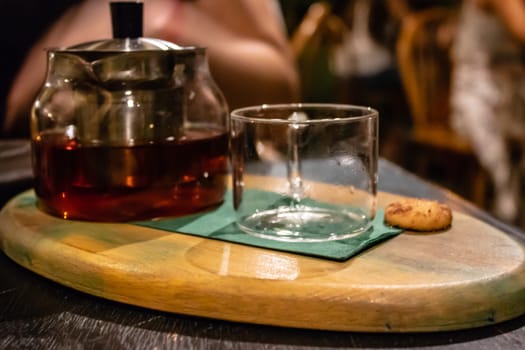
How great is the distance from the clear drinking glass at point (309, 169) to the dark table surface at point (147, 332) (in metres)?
0.12

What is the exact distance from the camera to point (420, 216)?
0.60 m

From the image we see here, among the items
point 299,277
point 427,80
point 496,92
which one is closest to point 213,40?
point 299,277

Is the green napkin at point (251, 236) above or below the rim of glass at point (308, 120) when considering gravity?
below

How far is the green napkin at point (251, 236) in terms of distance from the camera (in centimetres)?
54

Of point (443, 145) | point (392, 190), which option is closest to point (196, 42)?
point (392, 190)

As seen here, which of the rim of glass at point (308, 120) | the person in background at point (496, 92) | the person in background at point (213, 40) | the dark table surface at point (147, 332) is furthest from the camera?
the person in background at point (496, 92)

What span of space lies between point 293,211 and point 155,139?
0.15m

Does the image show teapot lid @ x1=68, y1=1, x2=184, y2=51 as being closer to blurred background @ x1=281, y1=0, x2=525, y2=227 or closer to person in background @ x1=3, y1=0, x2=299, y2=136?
person in background @ x1=3, y1=0, x2=299, y2=136

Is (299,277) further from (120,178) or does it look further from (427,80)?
(427,80)

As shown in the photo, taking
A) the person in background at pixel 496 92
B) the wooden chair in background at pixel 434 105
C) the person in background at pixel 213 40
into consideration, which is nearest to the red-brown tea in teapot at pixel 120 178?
the person in background at pixel 213 40

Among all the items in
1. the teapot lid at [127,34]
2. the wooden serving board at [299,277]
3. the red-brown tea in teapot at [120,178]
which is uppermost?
the teapot lid at [127,34]

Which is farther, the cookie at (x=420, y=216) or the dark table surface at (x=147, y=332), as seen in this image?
the cookie at (x=420, y=216)

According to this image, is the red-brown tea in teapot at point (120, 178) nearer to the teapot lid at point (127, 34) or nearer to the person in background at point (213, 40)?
the teapot lid at point (127, 34)

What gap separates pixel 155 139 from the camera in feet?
2.14
